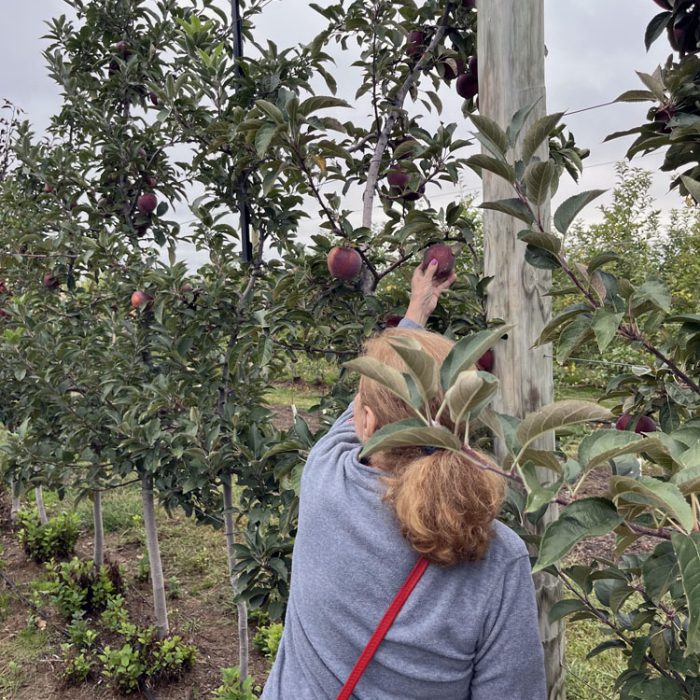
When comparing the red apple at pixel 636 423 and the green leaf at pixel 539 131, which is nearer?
the green leaf at pixel 539 131

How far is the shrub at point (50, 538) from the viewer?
4.05 metres

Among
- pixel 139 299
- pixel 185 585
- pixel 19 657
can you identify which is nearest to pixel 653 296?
pixel 139 299

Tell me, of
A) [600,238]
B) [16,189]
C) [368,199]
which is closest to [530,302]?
[368,199]

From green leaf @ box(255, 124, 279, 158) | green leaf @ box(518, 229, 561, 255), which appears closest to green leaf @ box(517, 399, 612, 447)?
green leaf @ box(518, 229, 561, 255)

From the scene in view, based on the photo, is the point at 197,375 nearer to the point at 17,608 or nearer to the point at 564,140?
the point at 564,140

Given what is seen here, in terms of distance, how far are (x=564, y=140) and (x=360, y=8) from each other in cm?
83

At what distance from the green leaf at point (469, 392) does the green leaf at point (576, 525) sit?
0.14 m

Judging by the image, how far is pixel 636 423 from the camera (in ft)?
4.16

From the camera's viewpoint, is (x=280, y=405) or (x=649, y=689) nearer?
(x=649, y=689)

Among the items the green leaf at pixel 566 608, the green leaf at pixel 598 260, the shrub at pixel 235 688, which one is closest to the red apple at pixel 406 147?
the green leaf at pixel 598 260

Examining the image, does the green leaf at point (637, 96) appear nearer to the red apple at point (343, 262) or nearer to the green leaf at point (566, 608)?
the red apple at point (343, 262)

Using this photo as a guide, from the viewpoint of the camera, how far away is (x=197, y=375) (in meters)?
2.35

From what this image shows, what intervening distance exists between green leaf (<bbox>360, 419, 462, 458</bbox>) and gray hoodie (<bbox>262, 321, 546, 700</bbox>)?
339 mm

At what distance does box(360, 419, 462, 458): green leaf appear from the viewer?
69cm
